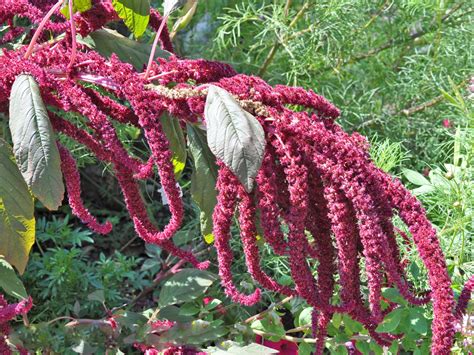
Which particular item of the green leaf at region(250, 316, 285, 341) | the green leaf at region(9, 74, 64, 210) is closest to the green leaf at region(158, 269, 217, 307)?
the green leaf at region(250, 316, 285, 341)

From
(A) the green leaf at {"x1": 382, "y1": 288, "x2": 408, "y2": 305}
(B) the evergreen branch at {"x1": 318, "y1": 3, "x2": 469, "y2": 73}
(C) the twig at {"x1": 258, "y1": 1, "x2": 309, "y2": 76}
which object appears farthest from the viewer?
(B) the evergreen branch at {"x1": 318, "y1": 3, "x2": 469, "y2": 73}

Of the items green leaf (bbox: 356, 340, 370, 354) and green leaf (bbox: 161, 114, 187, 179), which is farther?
green leaf (bbox: 356, 340, 370, 354)

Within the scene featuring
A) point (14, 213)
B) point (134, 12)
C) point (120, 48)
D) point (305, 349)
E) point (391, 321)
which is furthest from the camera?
point (305, 349)

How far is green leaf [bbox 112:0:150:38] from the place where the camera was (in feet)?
3.84

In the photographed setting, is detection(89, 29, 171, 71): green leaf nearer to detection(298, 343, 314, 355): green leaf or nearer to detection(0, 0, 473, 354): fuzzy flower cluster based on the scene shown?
detection(0, 0, 473, 354): fuzzy flower cluster

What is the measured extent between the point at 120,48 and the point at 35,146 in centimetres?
50

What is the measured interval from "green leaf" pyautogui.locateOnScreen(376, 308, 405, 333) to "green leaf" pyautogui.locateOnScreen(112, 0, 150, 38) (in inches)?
26.3

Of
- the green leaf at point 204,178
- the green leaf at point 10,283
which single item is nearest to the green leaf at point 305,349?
the green leaf at point 204,178

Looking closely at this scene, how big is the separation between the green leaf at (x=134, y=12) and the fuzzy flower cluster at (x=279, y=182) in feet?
0.47

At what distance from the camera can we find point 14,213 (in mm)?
1086

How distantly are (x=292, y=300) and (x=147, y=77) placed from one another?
826 millimetres

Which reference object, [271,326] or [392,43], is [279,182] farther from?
[392,43]

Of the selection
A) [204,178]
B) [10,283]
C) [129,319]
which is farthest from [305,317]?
[10,283]

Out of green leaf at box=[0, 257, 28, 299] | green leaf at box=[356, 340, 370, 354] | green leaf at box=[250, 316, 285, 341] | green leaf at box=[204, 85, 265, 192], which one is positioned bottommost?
green leaf at box=[250, 316, 285, 341]
